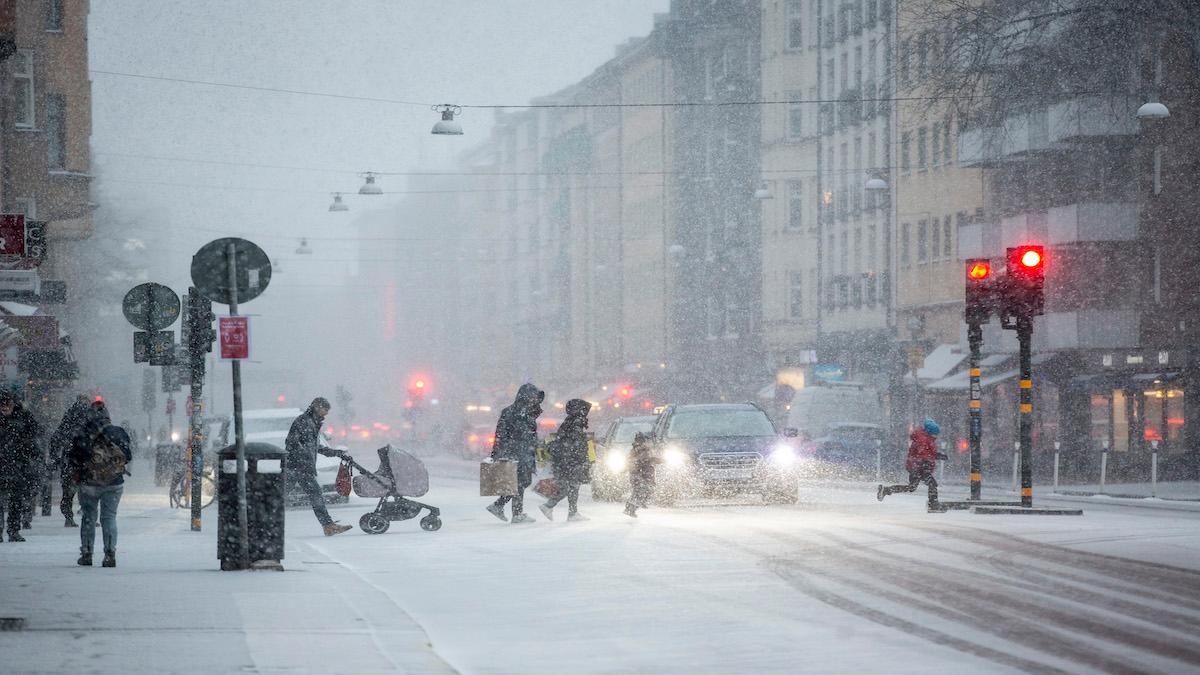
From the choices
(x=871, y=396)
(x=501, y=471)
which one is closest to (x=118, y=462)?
(x=501, y=471)

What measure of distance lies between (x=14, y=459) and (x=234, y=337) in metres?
6.83

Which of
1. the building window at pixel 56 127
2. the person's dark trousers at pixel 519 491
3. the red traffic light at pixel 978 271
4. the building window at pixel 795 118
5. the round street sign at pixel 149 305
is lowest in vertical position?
the person's dark trousers at pixel 519 491

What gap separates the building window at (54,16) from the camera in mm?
46375

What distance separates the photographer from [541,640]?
13.0 metres

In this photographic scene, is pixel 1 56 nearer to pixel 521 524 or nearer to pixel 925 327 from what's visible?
pixel 521 524

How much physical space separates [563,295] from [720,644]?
380 ft

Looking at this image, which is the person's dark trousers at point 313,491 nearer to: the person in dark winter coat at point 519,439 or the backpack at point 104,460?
the person in dark winter coat at point 519,439

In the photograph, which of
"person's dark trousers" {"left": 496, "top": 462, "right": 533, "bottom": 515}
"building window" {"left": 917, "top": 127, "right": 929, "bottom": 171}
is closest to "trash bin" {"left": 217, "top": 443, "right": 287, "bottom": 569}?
"person's dark trousers" {"left": 496, "top": 462, "right": 533, "bottom": 515}

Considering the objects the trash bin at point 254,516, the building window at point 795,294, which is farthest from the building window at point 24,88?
the building window at point 795,294

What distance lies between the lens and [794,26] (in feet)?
278

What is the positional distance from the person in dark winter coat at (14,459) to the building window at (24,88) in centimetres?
2068

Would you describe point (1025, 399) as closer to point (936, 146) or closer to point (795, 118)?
point (936, 146)

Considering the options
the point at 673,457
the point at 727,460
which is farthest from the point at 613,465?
the point at 727,460

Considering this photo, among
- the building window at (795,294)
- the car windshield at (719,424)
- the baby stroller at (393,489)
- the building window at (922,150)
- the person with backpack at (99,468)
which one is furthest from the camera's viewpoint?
the building window at (795,294)
